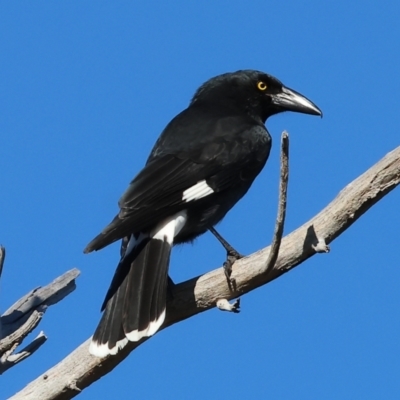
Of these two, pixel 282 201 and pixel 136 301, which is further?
pixel 136 301

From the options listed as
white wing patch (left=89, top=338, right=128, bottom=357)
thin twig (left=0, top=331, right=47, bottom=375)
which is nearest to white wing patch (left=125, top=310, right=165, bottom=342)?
white wing patch (left=89, top=338, right=128, bottom=357)

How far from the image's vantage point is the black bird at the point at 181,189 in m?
4.28

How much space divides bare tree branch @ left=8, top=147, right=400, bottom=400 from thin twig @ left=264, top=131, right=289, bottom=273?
19 centimetres

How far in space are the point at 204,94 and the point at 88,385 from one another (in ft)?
8.40

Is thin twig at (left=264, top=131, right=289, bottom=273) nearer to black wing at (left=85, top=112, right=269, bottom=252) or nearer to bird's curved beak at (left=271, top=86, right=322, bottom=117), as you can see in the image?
black wing at (left=85, top=112, right=269, bottom=252)

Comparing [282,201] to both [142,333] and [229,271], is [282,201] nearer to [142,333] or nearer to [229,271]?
[229,271]

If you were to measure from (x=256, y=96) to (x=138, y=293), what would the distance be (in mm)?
2114

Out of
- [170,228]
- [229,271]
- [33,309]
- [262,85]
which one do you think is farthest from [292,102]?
[33,309]

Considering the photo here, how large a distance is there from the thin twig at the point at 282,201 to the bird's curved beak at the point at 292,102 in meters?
2.30

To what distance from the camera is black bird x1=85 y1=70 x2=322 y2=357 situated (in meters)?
4.28

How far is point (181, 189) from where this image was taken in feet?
15.4

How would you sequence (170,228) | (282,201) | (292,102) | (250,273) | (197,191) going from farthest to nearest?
1. (292,102)
2. (197,191)
3. (170,228)
4. (250,273)
5. (282,201)

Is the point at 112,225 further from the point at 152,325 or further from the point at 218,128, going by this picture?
the point at 218,128

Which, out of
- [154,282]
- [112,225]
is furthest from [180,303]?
[112,225]
